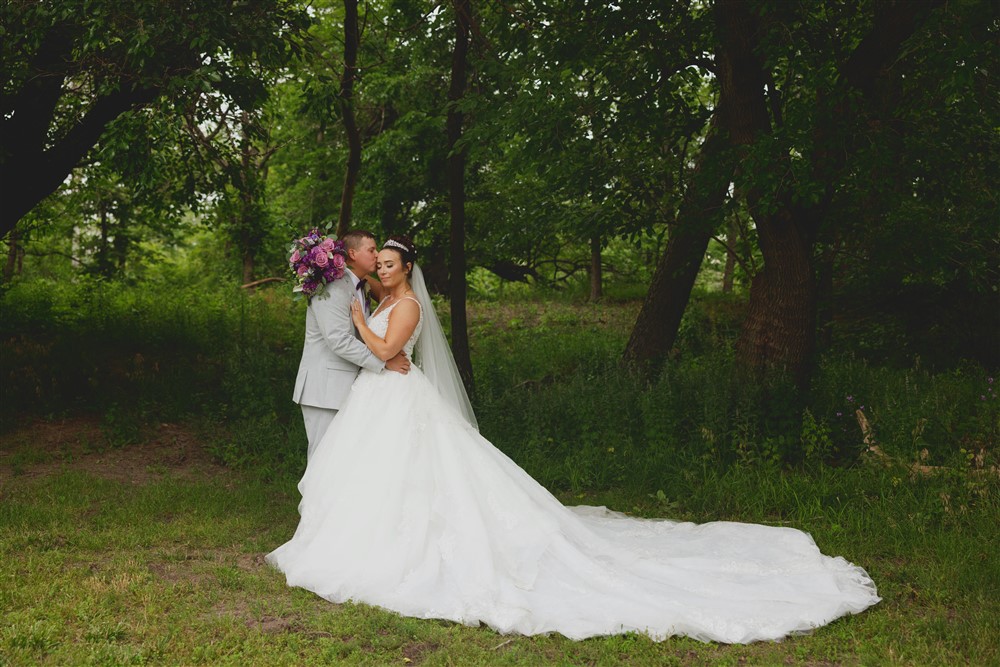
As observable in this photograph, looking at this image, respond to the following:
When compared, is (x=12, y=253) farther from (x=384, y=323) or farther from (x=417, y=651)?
(x=417, y=651)

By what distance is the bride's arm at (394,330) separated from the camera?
19.7 feet

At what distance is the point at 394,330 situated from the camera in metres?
6.00

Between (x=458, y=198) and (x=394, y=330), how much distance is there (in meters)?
4.36

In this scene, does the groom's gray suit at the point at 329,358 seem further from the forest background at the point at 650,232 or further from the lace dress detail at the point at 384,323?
the forest background at the point at 650,232

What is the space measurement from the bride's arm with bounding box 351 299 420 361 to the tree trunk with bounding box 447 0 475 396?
388 cm

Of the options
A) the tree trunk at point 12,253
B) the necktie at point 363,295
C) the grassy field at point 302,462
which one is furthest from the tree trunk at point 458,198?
the tree trunk at point 12,253

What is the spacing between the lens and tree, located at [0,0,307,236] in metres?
6.78

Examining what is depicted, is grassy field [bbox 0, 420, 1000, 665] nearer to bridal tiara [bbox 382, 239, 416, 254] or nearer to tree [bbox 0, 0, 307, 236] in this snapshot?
bridal tiara [bbox 382, 239, 416, 254]

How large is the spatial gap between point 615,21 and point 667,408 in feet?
13.7

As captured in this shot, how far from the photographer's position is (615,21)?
870 centimetres

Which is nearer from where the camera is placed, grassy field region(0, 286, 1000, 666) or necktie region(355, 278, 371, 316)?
grassy field region(0, 286, 1000, 666)

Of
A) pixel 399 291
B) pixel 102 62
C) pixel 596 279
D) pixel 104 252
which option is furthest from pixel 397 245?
pixel 104 252

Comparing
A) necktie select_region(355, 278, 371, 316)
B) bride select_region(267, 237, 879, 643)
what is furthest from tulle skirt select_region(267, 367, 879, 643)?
necktie select_region(355, 278, 371, 316)

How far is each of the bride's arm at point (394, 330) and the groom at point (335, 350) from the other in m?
0.10
